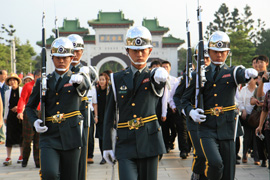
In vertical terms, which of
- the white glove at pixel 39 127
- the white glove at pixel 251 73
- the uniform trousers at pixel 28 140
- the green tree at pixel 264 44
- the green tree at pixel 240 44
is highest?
the green tree at pixel 264 44

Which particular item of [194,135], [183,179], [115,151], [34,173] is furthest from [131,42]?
[34,173]

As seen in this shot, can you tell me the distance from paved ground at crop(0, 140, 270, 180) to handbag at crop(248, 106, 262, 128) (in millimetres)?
826

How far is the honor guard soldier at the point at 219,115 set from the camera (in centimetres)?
568

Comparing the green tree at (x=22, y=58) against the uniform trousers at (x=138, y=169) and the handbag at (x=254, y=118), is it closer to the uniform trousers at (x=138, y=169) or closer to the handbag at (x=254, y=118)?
the handbag at (x=254, y=118)

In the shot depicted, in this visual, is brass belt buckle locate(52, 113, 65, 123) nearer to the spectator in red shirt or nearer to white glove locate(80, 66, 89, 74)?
white glove locate(80, 66, 89, 74)

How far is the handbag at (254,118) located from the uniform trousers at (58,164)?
5.02 metres

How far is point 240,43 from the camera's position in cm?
5353

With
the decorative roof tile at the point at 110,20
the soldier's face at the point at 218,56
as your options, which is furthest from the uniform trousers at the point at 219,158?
the decorative roof tile at the point at 110,20

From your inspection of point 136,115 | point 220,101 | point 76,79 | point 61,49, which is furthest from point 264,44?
point 136,115

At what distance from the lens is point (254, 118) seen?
31.4ft

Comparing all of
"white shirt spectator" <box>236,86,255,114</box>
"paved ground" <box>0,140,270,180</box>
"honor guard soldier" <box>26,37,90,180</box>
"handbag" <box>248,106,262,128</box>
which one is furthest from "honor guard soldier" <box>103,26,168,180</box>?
"white shirt spectator" <box>236,86,255,114</box>

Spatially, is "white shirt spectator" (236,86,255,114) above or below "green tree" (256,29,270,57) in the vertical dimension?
below

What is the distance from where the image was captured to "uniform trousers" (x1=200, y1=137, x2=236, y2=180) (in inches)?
221

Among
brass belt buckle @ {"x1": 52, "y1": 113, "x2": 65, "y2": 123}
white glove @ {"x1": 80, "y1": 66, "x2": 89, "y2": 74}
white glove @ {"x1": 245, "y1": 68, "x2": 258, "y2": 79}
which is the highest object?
white glove @ {"x1": 80, "y1": 66, "x2": 89, "y2": 74}
